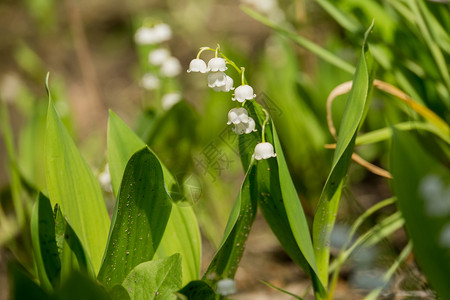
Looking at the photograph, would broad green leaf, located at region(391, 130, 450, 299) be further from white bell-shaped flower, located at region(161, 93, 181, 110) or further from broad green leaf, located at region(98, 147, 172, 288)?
white bell-shaped flower, located at region(161, 93, 181, 110)

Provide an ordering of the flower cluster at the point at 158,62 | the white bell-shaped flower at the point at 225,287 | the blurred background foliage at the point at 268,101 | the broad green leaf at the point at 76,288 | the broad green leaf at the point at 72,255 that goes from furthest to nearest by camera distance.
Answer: the flower cluster at the point at 158,62 < the blurred background foliage at the point at 268,101 < the white bell-shaped flower at the point at 225,287 < the broad green leaf at the point at 72,255 < the broad green leaf at the point at 76,288

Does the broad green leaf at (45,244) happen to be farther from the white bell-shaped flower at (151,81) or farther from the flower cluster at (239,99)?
the white bell-shaped flower at (151,81)

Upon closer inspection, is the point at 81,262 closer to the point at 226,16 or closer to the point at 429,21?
the point at 429,21

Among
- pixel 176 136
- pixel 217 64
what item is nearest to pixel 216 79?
pixel 217 64

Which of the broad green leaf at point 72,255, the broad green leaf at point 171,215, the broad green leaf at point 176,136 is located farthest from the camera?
the broad green leaf at point 176,136

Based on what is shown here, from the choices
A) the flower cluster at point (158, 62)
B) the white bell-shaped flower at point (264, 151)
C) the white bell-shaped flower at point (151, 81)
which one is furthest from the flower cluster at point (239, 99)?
the white bell-shaped flower at point (151, 81)

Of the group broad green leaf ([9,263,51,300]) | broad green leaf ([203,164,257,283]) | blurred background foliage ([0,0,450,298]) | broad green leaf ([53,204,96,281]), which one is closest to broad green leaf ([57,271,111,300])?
broad green leaf ([9,263,51,300])

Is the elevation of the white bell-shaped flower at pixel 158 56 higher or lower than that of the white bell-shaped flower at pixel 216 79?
lower

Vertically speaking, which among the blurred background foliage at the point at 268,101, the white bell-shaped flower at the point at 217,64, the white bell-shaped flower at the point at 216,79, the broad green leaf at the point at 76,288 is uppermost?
the white bell-shaped flower at the point at 217,64

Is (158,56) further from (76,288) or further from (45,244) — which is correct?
(76,288)
